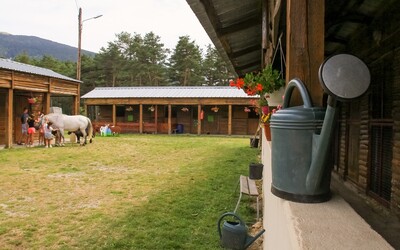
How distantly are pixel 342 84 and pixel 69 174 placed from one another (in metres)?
8.46

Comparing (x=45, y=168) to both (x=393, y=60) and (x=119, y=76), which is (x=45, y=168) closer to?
(x=393, y=60)

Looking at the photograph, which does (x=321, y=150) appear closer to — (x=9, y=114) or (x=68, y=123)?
(x=9, y=114)

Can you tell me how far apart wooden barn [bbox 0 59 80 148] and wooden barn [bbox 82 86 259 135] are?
290 inches

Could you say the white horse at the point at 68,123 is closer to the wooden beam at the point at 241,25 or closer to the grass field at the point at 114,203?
the grass field at the point at 114,203

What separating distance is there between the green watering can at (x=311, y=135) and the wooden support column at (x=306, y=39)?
177mm

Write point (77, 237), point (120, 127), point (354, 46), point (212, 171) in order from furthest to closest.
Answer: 1. point (120, 127)
2. point (212, 171)
3. point (354, 46)
4. point (77, 237)

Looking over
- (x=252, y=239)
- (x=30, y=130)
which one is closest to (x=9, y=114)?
(x=30, y=130)

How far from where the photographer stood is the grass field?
409 centimetres

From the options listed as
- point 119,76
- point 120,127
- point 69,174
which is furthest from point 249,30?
point 119,76

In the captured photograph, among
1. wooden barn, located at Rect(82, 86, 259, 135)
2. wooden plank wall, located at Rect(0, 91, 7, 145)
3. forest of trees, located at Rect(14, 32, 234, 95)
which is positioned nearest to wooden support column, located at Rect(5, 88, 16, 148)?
wooden plank wall, located at Rect(0, 91, 7, 145)

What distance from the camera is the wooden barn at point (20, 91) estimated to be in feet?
44.6

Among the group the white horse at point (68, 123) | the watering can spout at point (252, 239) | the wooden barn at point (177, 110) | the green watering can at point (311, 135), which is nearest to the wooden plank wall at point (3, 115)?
the white horse at point (68, 123)

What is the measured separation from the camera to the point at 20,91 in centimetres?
1579

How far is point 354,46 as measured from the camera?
581 cm
